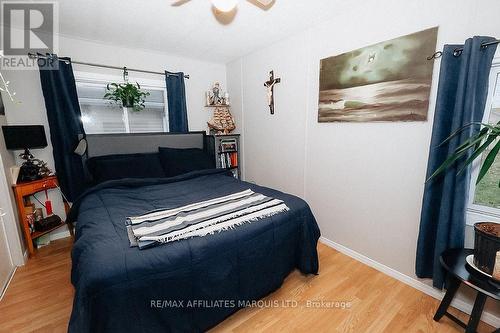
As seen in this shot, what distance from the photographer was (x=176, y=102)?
3260 mm

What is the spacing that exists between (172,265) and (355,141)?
189 centimetres

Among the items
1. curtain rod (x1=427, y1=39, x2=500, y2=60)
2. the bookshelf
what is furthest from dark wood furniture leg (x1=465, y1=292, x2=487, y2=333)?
the bookshelf

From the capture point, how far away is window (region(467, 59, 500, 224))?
1.49 m

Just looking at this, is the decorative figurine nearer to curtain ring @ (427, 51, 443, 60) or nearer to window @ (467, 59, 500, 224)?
curtain ring @ (427, 51, 443, 60)

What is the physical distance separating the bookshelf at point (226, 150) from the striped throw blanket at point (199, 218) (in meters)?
1.48

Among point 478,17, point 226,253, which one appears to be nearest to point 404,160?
point 478,17

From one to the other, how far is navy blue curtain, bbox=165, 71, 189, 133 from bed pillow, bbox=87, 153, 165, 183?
2.26ft

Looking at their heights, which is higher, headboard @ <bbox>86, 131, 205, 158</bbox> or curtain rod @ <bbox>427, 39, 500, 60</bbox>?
curtain rod @ <bbox>427, 39, 500, 60</bbox>

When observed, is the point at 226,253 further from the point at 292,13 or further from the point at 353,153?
the point at 292,13

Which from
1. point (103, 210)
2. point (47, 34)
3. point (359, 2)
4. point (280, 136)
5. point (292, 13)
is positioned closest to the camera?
point (103, 210)

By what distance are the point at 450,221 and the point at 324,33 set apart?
1.99 meters

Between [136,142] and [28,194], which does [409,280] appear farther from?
[28,194]

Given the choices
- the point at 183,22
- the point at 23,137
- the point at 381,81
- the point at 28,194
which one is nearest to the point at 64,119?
the point at 23,137

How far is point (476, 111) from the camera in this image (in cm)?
142
